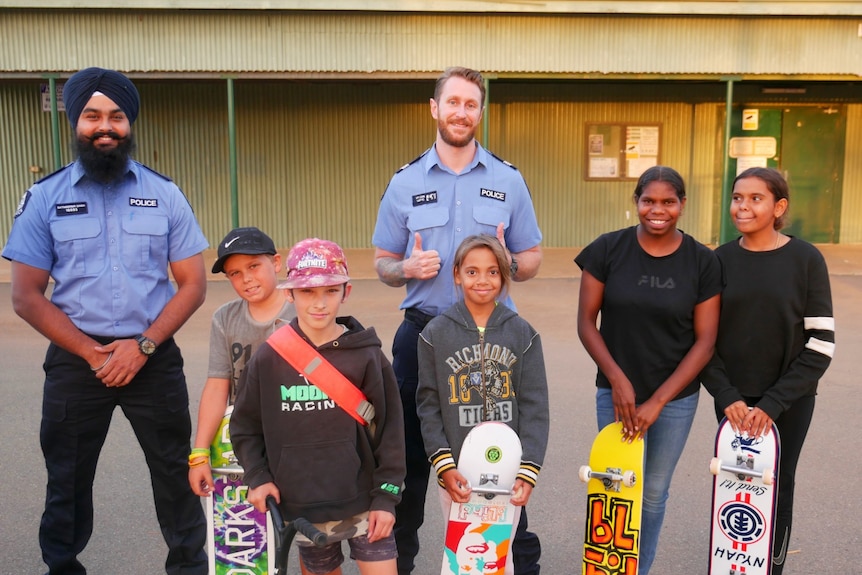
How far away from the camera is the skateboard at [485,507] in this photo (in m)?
2.92

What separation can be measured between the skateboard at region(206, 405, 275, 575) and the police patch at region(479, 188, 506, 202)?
1.36 m

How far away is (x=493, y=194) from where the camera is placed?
11.5 ft

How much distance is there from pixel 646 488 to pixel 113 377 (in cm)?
219

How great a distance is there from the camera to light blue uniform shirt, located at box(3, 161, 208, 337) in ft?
10.8

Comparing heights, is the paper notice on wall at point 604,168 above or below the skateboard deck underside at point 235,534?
above

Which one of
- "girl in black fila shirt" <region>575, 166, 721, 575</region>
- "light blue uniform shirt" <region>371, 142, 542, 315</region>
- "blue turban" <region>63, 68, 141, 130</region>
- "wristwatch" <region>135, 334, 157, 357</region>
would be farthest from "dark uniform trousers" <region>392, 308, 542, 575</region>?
"blue turban" <region>63, 68, 141, 130</region>

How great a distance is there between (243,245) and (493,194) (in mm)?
1065

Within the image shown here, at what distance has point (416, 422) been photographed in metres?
3.49

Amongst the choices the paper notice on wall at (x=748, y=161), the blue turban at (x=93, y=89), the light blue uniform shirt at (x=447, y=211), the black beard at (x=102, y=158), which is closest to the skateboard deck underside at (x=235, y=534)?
the light blue uniform shirt at (x=447, y=211)

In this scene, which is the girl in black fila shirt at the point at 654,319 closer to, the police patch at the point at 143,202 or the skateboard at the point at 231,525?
the skateboard at the point at 231,525

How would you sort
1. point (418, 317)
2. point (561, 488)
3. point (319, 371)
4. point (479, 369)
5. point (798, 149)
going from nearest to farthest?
point (319, 371) < point (479, 369) < point (418, 317) < point (561, 488) < point (798, 149)

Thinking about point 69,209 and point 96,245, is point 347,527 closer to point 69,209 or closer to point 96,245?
point 96,245

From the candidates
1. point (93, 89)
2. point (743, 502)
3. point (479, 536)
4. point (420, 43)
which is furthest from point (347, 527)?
point (420, 43)

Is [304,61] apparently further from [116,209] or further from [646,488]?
[646,488]
